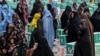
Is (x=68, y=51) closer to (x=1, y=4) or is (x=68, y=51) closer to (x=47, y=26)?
(x=47, y=26)

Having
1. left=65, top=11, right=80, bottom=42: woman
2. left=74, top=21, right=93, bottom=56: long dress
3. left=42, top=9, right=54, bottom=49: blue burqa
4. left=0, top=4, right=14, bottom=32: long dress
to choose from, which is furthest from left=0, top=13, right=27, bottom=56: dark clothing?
left=65, top=11, right=80, bottom=42: woman

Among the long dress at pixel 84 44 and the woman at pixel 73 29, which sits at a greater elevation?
the long dress at pixel 84 44

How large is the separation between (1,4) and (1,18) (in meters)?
0.72

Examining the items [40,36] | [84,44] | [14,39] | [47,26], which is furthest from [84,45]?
[47,26]

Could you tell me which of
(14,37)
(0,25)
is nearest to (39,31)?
(14,37)

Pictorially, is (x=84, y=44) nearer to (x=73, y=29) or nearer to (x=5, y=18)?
(x=73, y=29)

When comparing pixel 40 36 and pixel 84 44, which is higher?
pixel 40 36

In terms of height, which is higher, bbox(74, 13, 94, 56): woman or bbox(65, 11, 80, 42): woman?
bbox(74, 13, 94, 56): woman

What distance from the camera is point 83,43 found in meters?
7.44

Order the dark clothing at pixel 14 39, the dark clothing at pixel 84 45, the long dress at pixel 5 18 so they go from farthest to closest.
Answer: the long dress at pixel 5 18 → the dark clothing at pixel 14 39 → the dark clothing at pixel 84 45

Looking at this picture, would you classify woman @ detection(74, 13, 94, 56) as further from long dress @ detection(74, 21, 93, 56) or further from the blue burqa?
the blue burqa

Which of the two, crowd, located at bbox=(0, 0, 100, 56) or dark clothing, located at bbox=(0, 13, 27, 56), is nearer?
crowd, located at bbox=(0, 0, 100, 56)

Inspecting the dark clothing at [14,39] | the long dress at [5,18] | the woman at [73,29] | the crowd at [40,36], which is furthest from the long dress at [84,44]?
the woman at [73,29]

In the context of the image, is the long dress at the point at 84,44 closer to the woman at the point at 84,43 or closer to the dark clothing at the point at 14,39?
the woman at the point at 84,43
